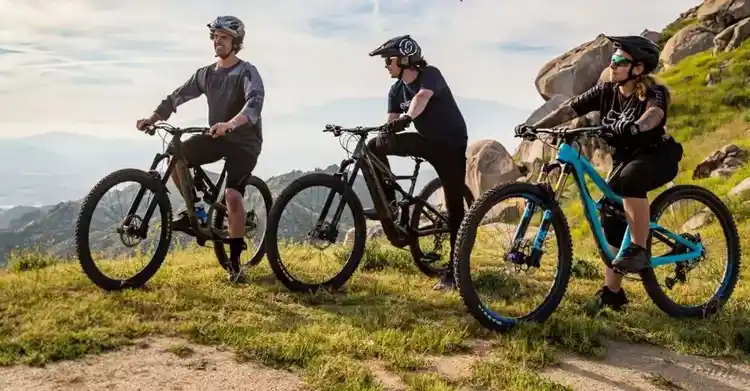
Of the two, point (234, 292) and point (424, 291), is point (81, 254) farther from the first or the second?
point (424, 291)

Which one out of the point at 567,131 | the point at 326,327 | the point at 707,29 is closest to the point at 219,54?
the point at 326,327

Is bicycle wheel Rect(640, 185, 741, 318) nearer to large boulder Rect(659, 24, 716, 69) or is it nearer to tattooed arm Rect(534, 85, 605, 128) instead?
tattooed arm Rect(534, 85, 605, 128)

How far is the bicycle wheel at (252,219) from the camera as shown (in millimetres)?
8562

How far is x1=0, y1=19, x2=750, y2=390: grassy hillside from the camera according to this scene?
17.7ft

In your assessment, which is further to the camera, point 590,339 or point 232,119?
point 232,119

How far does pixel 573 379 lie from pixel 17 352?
4392 mm

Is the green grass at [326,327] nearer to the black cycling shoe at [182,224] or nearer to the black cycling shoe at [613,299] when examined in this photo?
the black cycling shoe at [613,299]

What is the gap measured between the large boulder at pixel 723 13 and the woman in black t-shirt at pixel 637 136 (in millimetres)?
48491

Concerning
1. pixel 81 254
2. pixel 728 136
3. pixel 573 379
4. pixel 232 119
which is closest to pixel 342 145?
pixel 232 119

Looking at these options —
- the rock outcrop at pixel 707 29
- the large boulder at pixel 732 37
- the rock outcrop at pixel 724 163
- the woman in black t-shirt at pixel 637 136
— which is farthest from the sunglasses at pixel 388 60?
the rock outcrop at pixel 707 29

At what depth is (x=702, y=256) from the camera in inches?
300

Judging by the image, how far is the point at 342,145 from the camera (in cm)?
788

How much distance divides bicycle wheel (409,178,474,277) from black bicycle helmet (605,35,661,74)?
272 cm

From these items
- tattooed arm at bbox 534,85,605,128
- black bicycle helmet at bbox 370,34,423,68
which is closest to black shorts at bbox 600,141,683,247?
tattooed arm at bbox 534,85,605,128
